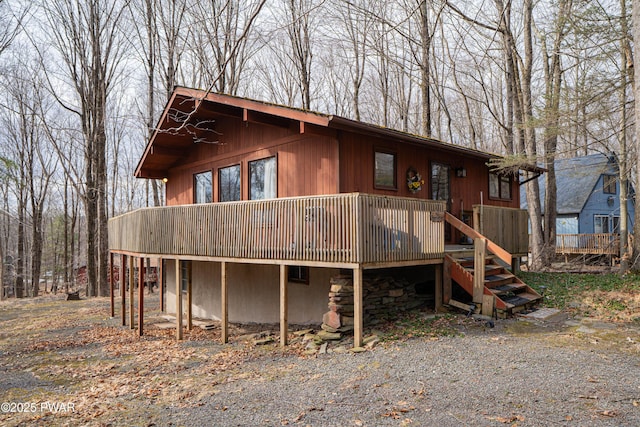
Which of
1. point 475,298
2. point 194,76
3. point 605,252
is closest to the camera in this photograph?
point 475,298

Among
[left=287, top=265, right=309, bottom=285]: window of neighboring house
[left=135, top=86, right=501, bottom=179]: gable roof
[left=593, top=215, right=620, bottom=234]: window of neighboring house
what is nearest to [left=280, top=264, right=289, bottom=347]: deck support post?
[left=287, top=265, right=309, bottom=285]: window of neighboring house

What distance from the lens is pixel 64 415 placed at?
5582mm

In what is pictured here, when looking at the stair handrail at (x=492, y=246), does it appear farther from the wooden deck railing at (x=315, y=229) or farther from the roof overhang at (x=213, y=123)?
the roof overhang at (x=213, y=123)

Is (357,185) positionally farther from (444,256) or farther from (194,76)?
(194,76)

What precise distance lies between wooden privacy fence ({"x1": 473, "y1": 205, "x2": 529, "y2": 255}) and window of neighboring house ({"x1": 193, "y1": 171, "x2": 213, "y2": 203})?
8051mm

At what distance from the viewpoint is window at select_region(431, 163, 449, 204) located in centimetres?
1145

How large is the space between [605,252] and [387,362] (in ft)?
65.0

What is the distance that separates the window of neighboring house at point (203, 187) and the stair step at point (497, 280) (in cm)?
853

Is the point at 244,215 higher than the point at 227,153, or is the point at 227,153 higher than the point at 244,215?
the point at 227,153

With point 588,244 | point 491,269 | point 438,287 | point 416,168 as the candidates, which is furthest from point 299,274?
point 588,244

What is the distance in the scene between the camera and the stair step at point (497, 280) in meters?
8.77

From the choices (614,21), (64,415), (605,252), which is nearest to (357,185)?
(64,415)

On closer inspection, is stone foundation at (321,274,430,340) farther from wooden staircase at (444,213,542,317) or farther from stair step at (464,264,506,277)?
stair step at (464,264,506,277)

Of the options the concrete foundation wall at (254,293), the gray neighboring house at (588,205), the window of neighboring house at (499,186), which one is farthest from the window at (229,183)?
the gray neighboring house at (588,205)
